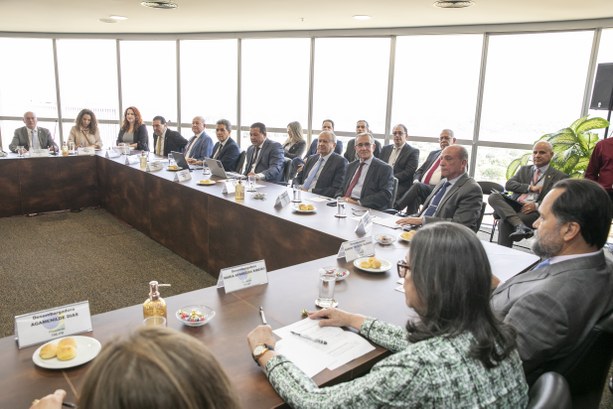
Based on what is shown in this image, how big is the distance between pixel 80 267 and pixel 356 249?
2.94m

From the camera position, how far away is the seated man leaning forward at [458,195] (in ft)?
10.2

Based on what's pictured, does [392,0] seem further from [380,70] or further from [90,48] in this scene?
[90,48]

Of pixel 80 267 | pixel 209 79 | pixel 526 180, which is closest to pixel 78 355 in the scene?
pixel 80 267

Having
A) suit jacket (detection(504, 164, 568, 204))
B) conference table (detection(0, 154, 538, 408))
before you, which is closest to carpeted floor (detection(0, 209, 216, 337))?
conference table (detection(0, 154, 538, 408))

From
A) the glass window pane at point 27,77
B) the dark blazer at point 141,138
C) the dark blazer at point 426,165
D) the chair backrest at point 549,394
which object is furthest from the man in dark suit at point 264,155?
the glass window pane at point 27,77

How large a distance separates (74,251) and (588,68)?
6.28 meters

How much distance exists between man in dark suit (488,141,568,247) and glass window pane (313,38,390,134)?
2.62 metres

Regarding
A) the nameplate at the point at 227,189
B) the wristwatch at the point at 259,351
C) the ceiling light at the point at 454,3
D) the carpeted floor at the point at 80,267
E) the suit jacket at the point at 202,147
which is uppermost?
the ceiling light at the point at 454,3

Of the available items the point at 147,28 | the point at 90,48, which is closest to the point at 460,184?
the point at 147,28

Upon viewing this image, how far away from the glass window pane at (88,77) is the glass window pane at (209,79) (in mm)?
1405

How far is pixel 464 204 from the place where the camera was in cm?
315

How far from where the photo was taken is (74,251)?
14.8 ft

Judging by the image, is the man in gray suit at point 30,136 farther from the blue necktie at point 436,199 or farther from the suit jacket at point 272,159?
the blue necktie at point 436,199

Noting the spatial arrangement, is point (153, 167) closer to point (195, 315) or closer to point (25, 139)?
point (25, 139)
